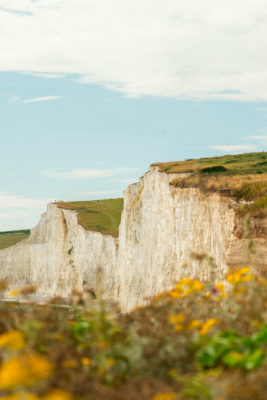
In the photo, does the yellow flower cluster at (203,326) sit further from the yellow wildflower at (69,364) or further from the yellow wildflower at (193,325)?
→ the yellow wildflower at (69,364)

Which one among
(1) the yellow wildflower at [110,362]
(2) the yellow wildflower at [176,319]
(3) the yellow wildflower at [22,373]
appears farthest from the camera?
(2) the yellow wildflower at [176,319]

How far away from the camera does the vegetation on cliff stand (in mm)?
5344

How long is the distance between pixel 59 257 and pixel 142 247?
1305 inches

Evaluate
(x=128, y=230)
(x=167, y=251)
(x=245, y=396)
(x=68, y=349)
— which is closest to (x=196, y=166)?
(x=68, y=349)

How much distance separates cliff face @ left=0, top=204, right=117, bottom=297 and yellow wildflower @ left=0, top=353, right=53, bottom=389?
58.1 m

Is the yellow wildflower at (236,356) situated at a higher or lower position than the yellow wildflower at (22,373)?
lower

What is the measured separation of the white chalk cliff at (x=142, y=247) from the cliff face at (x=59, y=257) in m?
0.13

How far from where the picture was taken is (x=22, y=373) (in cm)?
450

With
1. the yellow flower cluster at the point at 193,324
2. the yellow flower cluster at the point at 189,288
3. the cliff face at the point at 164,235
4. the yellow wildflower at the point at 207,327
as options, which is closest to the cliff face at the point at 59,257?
the cliff face at the point at 164,235

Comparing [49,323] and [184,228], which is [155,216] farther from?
[49,323]

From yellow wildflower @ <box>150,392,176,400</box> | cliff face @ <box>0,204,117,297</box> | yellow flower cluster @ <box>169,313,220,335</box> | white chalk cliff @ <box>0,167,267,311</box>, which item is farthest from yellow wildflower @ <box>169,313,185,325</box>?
cliff face @ <box>0,204,117,297</box>

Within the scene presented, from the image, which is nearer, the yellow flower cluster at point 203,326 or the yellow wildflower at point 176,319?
the yellow flower cluster at point 203,326

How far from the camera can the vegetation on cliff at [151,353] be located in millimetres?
5344

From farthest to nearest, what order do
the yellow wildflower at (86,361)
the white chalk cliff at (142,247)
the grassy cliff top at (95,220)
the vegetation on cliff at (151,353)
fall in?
the grassy cliff top at (95,220) → the white chalk cliff at (142,247) → the yellow wildflower at (86,361) → the vegetation on cliff at (151,353)
